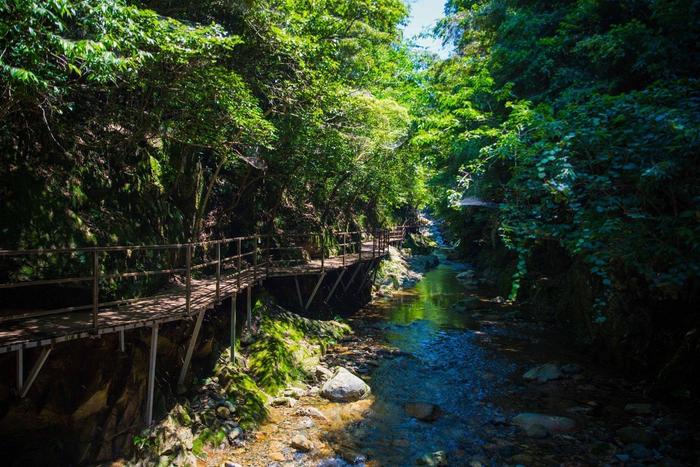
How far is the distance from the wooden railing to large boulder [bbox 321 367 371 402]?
298 cm

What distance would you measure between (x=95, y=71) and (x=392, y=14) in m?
12.1

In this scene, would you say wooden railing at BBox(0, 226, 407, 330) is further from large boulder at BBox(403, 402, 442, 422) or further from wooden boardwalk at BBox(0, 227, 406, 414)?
large boulder at BBox(403, 402, 442, 422)

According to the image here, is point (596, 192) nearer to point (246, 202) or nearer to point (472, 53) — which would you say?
point (246, 202)

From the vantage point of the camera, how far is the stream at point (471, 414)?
684 centimetres

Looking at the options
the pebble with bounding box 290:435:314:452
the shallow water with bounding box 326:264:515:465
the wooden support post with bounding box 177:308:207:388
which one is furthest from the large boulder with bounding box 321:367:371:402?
the wooden support post with bounding box 177:308:207:388

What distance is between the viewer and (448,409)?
8.59 m

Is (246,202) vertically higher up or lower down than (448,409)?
higher up

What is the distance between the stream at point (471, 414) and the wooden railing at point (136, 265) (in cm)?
305

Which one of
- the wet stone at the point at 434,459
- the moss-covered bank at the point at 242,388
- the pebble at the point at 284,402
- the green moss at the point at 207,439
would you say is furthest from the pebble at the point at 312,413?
the wet stone at the point at 434,459

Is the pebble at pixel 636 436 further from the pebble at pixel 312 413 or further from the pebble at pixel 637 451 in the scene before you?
the pebble at pixel 312 413

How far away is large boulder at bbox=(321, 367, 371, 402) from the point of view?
887 cm

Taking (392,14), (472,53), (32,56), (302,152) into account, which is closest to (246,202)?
(302,152)

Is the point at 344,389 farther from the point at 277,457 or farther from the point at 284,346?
the point at 277,457

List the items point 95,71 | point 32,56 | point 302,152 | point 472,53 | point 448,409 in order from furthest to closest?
point 472,53 < point 302,152 < point 448,409 < point 95,71 < point 32,56
